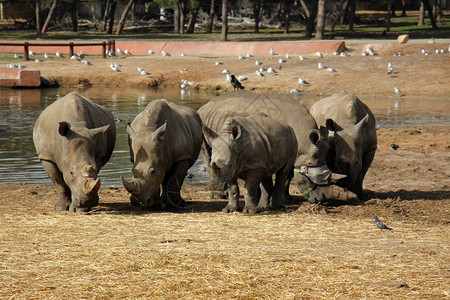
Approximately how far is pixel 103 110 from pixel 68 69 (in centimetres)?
2465

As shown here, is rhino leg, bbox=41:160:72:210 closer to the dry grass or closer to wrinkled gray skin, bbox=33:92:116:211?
wrinkled gray skin, bbox=33:92:116:211

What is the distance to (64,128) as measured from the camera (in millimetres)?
10117

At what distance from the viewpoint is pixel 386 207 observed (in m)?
10.7

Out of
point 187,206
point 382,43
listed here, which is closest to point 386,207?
point 187,206

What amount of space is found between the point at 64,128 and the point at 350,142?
4402 mm

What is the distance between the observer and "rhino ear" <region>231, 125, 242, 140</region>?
10.2 meters

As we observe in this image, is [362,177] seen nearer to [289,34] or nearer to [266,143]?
[266,143]

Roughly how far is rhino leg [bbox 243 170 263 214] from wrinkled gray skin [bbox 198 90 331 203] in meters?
0.69

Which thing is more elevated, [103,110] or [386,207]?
[103,110]

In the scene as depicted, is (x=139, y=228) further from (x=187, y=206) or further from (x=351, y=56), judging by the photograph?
(x=351, y=56)

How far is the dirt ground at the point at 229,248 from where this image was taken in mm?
6719

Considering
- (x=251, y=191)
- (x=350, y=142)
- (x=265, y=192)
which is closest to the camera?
(x=251, y=191)

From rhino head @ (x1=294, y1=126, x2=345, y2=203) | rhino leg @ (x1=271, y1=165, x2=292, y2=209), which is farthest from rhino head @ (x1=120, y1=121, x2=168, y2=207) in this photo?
rhino head @ (x1=294, y1=126, x2=345, y2=203)

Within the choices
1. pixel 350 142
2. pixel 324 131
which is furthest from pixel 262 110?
pixel 350 142
